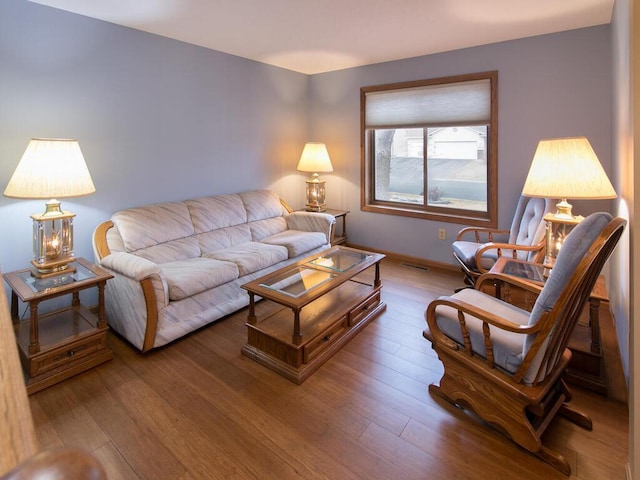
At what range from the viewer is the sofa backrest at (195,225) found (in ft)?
10.1

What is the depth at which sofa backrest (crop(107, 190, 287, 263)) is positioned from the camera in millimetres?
3088

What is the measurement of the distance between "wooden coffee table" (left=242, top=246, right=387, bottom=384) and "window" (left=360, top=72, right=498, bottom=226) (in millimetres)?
1662

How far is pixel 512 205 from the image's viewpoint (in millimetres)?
3793

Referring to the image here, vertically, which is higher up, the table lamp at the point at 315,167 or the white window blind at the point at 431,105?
the white window blind at the point at 431,105

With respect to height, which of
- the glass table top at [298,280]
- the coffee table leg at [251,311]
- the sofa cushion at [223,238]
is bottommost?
the coffee table leg at [251,311]

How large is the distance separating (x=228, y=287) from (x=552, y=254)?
2.37 metres

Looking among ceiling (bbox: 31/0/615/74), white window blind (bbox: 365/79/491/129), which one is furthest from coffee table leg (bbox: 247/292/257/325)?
white window blind (bbox: 365/79/491/129)

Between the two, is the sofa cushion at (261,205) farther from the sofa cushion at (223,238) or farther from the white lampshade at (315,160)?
the white lampshade at (315,160)

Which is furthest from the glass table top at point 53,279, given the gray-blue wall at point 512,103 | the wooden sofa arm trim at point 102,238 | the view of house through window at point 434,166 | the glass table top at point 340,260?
the view of house through window at point 434,166

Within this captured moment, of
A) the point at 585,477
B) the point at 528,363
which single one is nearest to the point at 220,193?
the point at 528,363

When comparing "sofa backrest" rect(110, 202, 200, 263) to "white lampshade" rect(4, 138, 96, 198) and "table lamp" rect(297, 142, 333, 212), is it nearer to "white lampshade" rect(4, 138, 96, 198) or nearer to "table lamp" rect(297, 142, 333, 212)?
"white lampshade" rect(4, 138, 96, 198)

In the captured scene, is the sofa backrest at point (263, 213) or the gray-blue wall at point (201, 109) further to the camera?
the sofa backrest at point (263, 213)

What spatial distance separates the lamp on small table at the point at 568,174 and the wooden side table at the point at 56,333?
2.83m

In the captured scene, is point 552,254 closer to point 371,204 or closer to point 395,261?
point 395,261
